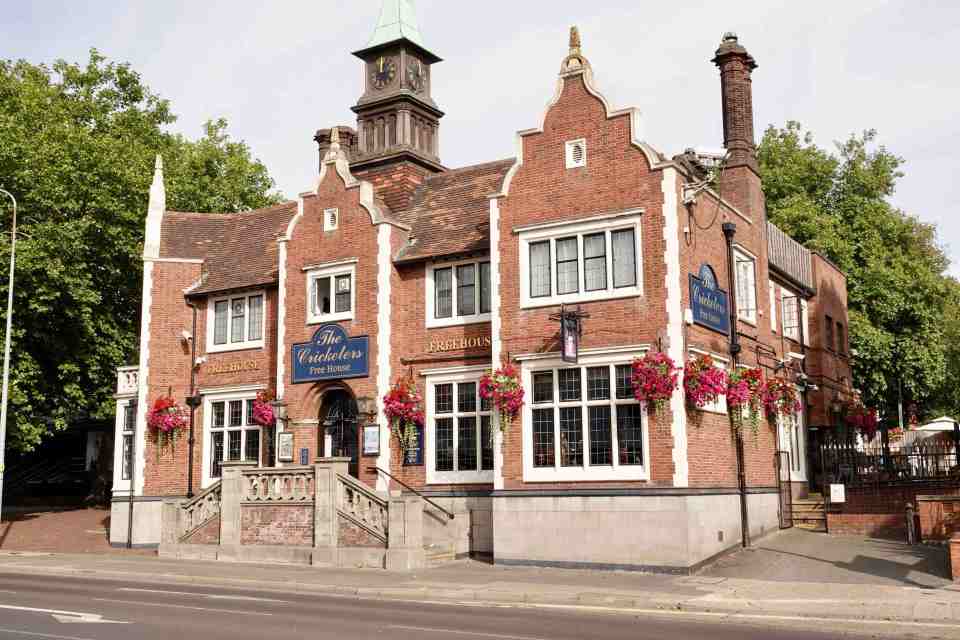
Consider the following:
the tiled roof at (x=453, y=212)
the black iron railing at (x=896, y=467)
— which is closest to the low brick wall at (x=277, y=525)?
the tiled roof at (x=453, y=212)

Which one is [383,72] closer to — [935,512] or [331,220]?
[331,220]

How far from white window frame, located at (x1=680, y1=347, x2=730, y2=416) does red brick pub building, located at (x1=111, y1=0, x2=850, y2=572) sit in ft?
0.28

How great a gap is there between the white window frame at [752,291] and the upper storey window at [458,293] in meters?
6.41

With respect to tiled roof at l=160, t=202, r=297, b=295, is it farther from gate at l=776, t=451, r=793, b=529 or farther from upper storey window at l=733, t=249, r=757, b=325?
gate at l=776, t=451, r=793, b=529

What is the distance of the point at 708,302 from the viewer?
73.2 ft

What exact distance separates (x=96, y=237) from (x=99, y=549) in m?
Result: 12.8

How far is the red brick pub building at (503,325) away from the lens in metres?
21.0

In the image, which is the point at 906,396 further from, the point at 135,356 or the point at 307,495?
the point at 135,356

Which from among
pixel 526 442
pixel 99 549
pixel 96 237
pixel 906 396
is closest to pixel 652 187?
pixel 526 442

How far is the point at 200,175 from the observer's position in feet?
156

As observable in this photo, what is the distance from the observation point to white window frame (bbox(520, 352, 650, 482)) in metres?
20.6

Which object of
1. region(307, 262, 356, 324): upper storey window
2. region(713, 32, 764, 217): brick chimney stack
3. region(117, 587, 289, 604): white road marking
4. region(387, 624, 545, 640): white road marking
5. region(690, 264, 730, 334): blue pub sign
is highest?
region(713, 32, 764, 217): brick chimney stack

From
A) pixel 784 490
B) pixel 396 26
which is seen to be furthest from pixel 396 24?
pixel 784 490

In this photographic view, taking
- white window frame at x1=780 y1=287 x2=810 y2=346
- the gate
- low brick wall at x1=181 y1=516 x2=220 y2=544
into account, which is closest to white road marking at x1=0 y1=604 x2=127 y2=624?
low brick wall at x1=181 y1=516 x2=220 y2=544
